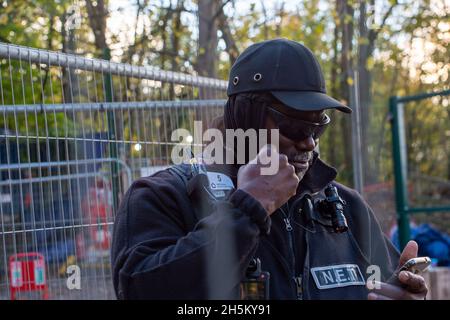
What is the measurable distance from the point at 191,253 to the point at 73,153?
1926 millimetres

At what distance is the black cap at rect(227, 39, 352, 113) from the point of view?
2994mm

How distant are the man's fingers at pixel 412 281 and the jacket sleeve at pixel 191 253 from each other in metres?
0.62

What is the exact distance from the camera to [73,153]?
434 centimetres

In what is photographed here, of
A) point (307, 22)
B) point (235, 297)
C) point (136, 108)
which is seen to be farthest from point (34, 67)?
point (307, 22)

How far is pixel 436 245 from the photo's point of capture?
31.0ft

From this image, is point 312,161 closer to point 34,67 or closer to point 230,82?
point 230,82

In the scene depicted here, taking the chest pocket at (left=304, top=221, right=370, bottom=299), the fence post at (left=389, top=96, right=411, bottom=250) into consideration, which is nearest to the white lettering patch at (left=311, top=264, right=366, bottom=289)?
the chest pocket at (left=304, top=221, right=370, bottom=299)

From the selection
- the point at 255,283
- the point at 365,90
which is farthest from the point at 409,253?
the point at 365,90

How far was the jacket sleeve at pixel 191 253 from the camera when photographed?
2578 millimetres

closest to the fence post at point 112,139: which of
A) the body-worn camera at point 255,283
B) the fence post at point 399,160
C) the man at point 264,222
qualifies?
the man at point 264,222

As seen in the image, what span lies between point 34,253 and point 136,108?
1051 mm

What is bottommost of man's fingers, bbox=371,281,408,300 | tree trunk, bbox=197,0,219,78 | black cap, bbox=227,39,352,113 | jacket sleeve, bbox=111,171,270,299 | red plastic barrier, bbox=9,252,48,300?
red plastic barrier, bbox=9,252,48,300

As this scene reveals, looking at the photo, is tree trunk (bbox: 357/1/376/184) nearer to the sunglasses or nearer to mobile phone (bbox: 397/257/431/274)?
mobile phone (bbox: 397/257/431/274)

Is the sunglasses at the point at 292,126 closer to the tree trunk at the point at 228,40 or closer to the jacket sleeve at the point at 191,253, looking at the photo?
the jacket sleeve at the point at 191,253
